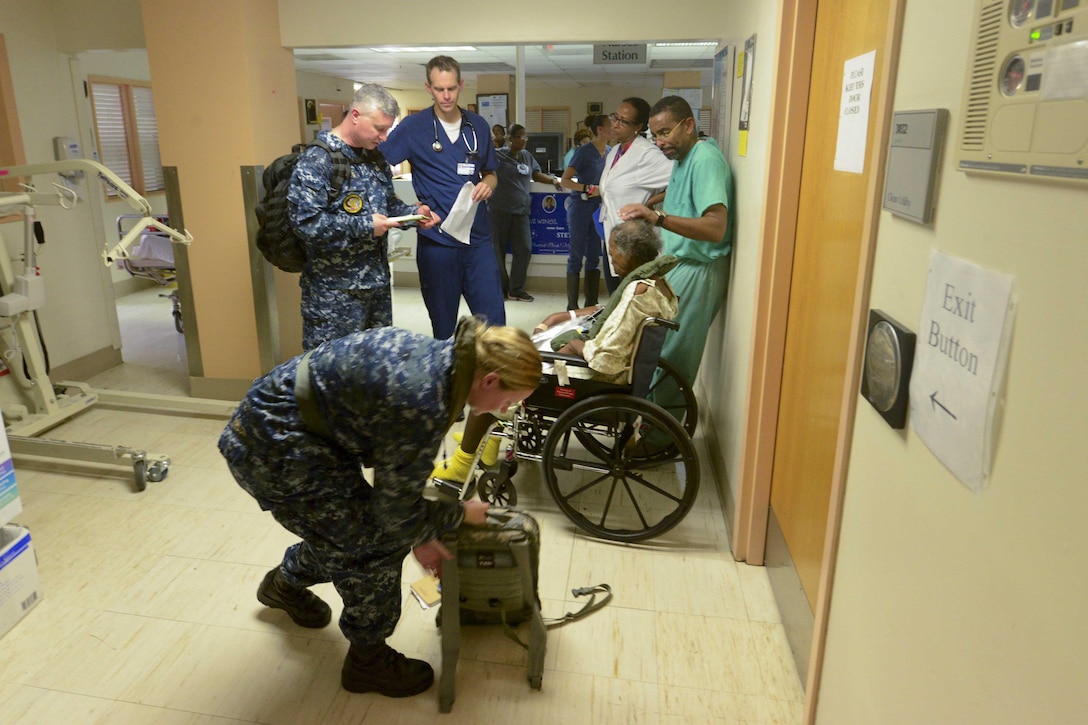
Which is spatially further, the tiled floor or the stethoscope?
the stethoscope

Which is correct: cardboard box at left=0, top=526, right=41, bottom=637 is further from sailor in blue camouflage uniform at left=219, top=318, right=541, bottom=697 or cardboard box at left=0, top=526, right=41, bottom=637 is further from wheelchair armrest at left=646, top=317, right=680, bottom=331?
wheelchair armrest at left=646, top=317, right=680, bottom=331

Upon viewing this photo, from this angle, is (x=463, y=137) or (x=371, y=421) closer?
(x=371, y=421)

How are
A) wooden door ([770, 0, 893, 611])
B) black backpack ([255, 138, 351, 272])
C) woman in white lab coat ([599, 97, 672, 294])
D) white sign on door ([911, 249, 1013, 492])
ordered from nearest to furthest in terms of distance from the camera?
white sign on door ([911, 249, 1013, 492]) < wooden door ([770, 0, 893, 611]) < black backpack ([255, 138, 351, 272]) < woman in white lab coat ([599, 97, 672, 294])

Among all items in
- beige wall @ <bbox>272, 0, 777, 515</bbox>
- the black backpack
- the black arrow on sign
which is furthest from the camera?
the black backpack

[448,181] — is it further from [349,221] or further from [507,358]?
[507,358]

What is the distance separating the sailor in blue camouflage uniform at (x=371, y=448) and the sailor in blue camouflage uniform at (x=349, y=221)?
4.05 ft

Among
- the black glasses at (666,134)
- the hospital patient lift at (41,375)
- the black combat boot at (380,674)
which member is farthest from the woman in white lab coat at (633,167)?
the black combat boot at (380,674)

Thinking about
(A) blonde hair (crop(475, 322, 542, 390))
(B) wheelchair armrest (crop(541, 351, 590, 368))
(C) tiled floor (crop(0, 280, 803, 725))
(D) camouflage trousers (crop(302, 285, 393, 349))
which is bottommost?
(C) tiled floor (crop(0, 280, 803, 725))

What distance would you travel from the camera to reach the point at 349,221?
9.13ft

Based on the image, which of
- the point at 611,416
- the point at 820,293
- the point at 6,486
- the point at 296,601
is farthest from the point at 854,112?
the point at 6,486

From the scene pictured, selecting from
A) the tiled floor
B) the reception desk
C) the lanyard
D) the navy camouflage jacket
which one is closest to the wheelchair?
the tiled floor

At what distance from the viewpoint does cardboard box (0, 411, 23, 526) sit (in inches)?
82.0

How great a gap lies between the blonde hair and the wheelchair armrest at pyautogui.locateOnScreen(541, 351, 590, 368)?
102 centimetres

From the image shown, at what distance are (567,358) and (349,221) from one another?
1.01 m
